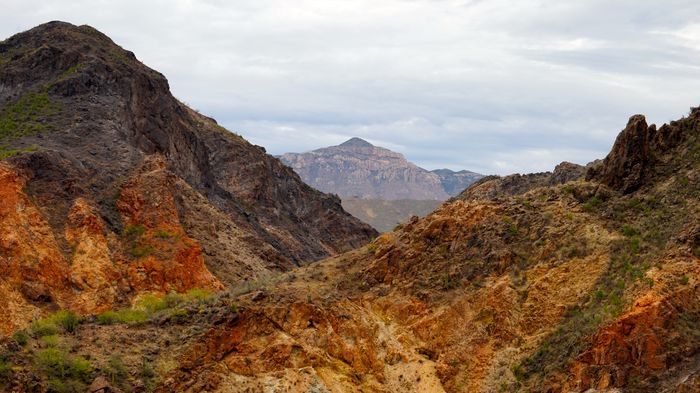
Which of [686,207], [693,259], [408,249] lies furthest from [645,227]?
[408,249]

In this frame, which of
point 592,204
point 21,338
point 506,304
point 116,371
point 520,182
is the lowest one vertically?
point 116,371

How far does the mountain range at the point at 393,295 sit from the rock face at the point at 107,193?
0.53ft

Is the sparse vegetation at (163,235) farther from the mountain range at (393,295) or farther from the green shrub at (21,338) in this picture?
the green shrub at (21,338)

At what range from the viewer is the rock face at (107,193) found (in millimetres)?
44688

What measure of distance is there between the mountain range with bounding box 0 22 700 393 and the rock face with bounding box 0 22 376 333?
6.3 inches

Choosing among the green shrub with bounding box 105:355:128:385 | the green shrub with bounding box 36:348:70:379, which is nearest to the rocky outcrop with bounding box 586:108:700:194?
the green shrub with bounding box 105:355:128:385

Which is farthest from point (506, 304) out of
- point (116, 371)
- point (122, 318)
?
point (122, 318)

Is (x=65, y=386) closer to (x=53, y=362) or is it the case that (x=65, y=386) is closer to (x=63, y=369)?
(x=63, y=369)

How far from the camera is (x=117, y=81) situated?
66.0 metres

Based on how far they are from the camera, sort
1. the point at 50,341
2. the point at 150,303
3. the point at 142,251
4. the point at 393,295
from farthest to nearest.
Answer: the point at 142,251
the point at 150,303
the point at 393,295
the point at 50,341

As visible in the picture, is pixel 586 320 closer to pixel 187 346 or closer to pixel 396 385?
pixel 396 385

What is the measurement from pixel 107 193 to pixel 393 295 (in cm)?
2439

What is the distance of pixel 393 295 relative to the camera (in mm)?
34250

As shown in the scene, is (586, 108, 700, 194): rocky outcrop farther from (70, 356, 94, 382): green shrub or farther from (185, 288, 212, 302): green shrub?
(70, 356, 94, 382): green shrub
